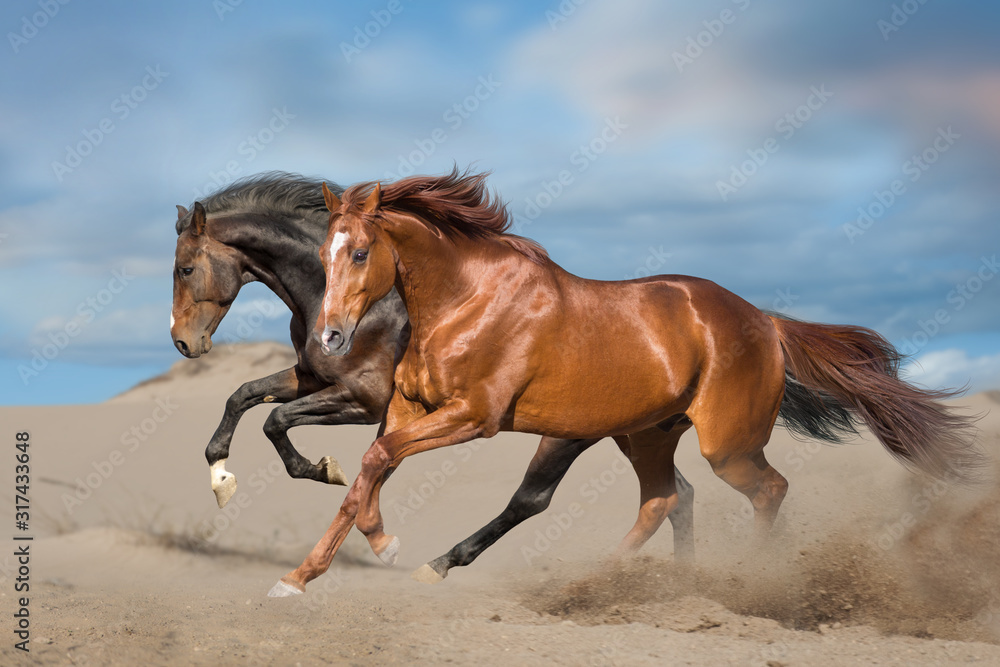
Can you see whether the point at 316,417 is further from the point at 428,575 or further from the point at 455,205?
the point at 455,205

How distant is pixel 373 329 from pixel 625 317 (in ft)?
5.62

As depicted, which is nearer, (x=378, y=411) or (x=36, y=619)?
(x=36, y=619)

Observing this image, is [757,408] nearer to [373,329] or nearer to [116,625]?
[373,329]

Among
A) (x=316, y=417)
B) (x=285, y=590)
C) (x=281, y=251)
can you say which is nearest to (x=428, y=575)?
(x=316, y=417)

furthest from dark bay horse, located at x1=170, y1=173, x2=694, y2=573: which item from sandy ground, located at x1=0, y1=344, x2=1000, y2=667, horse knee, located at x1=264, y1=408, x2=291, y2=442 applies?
sandy ground, located at x1=0, y1=344, x2=1000, y2=667

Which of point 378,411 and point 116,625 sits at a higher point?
point 378,411

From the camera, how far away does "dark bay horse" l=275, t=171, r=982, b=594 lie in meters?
4.31

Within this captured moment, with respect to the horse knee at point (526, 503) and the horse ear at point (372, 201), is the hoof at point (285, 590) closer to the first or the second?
the horse ear at point (372, 201)

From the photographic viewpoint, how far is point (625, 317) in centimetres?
492

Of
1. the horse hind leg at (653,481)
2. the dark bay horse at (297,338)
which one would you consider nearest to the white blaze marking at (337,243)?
the dark bay horse at (297,338)

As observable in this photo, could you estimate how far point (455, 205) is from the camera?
186 inches

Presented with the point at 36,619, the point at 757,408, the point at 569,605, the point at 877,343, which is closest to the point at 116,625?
the point at 36,619

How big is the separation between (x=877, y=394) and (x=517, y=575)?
3170 millimetres

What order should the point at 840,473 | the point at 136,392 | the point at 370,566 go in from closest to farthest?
1. the point at 370,566
2. the point at 840,473
3. the point at 136,392
